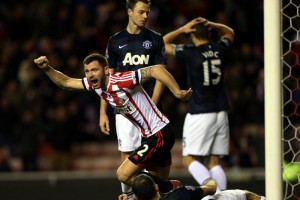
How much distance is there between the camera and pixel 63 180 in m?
11.6

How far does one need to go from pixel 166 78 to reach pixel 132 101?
0.43m

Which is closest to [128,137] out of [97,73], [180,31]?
[97,73]

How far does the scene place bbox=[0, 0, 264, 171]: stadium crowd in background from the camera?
40.5 feet

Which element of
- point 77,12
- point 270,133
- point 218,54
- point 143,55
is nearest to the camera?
point 270,133

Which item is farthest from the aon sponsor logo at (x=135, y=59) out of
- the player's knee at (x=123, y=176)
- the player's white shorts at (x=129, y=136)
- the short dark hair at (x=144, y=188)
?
the short dark hair at (x=144, y=188)

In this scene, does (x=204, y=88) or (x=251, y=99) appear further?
(x=251, y=99)

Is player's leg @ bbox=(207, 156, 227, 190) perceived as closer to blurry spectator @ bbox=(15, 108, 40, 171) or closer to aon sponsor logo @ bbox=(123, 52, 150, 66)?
aon sponsor logo @ bbox=(123, 52, 150, 66)

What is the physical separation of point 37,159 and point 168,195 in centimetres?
679

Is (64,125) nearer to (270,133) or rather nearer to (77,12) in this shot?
(77,12)

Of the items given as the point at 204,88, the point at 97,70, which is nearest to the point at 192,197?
the point at 97,70

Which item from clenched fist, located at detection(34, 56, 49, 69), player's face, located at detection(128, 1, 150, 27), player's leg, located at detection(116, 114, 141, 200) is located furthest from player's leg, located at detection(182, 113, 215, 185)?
clenched fist, located at detection(34, 56, 49, 69)

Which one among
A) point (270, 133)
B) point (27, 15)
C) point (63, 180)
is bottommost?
point (63, 180)

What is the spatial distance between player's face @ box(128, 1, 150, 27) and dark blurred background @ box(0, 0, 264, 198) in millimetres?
5052

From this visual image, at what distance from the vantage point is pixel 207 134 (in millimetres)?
8375
